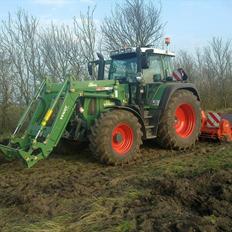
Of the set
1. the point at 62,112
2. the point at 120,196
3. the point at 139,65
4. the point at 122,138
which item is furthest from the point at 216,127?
the point at 120,196

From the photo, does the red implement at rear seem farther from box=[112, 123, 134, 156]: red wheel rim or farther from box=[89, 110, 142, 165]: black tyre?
box=[112, 123, 134, 156]: red wheel rim

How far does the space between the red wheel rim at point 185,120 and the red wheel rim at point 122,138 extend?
1.77m

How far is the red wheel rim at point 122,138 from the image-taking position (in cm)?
824

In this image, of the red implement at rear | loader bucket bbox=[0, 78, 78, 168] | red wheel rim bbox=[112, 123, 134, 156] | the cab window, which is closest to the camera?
loader bucket bbox=[0, 78, 78, 168]

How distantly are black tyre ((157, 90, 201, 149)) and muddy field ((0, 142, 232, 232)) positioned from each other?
0.96 metres

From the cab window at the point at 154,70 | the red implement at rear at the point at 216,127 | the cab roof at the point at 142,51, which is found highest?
the cab roof at the point at 142,51

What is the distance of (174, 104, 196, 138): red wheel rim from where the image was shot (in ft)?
32.2

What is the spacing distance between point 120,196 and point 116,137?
2.62 m

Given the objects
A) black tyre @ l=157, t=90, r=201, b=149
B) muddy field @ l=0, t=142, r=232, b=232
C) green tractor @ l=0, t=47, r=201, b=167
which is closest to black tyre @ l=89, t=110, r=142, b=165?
green tractor @ l=0, t=47, r=201, b=167

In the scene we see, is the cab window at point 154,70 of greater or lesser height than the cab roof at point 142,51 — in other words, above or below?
below

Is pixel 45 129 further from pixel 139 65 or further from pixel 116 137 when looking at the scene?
pixel 139 65

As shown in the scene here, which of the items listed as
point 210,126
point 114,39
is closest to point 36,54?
point 114,39

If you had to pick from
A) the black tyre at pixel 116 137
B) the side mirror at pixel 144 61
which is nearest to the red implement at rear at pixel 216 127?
the side mirror at pixel 144 61

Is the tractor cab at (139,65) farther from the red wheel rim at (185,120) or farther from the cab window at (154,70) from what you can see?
the red wheel rim at (185,120)
